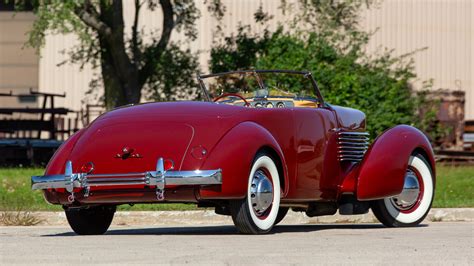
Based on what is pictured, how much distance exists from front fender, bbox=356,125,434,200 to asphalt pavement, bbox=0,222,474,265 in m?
0.38

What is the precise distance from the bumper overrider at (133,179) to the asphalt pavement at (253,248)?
0.44 m

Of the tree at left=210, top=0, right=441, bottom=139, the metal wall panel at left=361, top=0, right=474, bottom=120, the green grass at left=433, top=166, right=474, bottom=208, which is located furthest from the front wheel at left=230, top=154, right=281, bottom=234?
the metal wall panel at left=361, top=0, right=474, bottom=120

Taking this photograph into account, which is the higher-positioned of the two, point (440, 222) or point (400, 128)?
point (400, 128)

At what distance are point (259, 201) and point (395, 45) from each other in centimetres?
3034

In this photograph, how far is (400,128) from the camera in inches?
456

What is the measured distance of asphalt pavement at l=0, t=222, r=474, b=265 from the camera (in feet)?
25.3

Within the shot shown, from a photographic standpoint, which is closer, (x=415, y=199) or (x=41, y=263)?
(x=41, y=263)

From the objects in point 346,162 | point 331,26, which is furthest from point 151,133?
point 331,26

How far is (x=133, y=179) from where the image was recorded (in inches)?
A: 378

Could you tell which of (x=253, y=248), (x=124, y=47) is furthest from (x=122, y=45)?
(x=253, y=248)

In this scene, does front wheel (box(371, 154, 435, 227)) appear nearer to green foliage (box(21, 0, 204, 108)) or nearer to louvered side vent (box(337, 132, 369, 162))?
louvered side vent (box(337, 132, 369, 162))

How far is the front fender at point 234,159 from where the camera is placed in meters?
9.53

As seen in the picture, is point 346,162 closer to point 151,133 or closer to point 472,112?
point 151,133

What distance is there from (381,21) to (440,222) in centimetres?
2680
